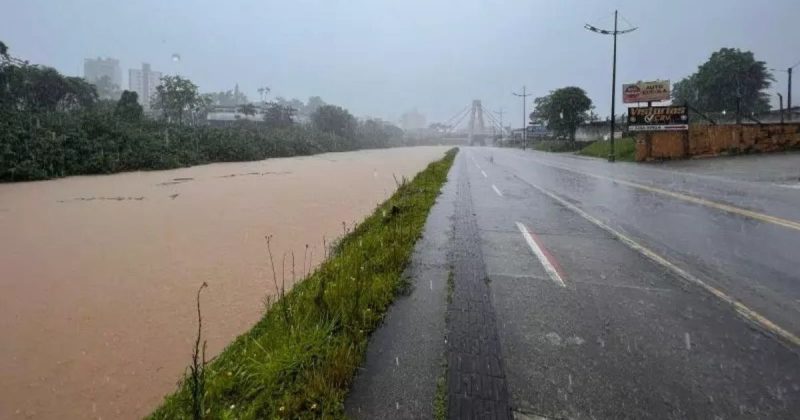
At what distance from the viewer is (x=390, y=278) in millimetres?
4512

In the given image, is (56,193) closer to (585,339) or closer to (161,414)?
(161,414)

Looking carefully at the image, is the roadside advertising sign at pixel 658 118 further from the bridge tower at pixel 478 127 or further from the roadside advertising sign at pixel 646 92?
the bridge tower at pixel 478 127

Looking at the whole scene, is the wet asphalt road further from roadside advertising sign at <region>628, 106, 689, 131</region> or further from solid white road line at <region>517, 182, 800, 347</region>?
roadside advertising sign at <region>628, 106, 689, 131</region>

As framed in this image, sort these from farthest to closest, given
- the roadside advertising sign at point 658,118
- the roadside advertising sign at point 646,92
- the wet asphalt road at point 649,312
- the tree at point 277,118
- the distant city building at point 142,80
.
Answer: the distant city building at point 142,80 → the tree at point 277,118 → the roadside advertising sign at point 646,92 → the roadside advertising sign at point 658,118 → the wet asphalt road at point 649,312

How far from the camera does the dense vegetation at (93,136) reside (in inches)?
650

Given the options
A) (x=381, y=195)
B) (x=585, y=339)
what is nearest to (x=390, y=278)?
(x=585, y=339)

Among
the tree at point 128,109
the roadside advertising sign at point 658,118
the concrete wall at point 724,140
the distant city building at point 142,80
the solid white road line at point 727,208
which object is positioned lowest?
the solid white road line at point 727,208

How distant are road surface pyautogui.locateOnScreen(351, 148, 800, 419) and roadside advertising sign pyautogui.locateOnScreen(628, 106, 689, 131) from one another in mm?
19473

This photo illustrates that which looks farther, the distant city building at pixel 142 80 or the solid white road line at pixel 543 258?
the distant city building at pixel 142 80

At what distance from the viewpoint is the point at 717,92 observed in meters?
48.1

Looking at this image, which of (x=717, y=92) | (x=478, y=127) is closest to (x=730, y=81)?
(x=717, y=92)

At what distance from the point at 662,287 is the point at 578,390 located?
2.37 meters

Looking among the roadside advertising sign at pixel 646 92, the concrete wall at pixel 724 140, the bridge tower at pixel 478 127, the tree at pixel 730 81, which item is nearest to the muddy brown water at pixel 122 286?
the concrete wall at pixel 724 140

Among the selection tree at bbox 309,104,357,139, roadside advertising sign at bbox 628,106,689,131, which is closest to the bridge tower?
tree at bbox 309,104,357,139
